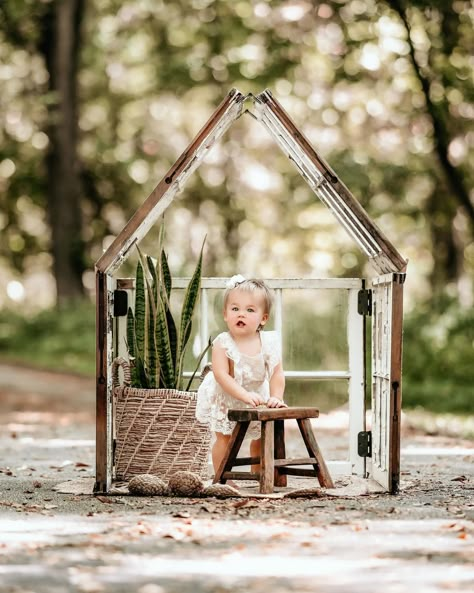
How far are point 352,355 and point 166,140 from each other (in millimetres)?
19867

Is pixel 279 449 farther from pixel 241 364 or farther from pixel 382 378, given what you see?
pixel 382 378

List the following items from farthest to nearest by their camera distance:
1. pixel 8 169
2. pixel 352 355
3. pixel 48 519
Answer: pixel 8 169, pixel 352 355, pixel 48 519

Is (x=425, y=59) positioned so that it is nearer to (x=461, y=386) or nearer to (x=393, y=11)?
(x=393, y=11)

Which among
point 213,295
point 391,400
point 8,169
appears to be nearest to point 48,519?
point 391,400

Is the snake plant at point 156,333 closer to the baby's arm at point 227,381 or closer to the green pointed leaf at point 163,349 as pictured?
the green pointed leaf at point 163,349

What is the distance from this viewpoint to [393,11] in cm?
1502

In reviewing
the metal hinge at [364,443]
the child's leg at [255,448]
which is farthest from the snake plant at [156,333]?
the metal hinge at [364,443]

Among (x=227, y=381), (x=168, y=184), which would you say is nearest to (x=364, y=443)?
(x=227, y=381)

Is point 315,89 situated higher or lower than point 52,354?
higher

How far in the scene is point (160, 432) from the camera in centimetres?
682

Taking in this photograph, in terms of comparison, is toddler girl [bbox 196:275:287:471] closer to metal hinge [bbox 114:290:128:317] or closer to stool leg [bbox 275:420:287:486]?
stool leg [bbox 275:420:287:486]

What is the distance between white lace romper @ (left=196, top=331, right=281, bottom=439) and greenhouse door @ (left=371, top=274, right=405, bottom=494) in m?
0.65

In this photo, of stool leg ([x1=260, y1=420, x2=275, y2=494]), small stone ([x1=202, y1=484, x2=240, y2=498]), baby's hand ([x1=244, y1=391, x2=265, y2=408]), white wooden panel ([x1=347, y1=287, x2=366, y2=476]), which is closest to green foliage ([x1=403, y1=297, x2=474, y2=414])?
white wooden panel ([x1=347, y1=287, x2=366, y2=476])

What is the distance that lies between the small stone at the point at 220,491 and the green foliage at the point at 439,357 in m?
7.95
